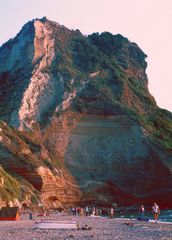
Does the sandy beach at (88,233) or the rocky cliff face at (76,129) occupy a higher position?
the rocky cliff face at (76,129)

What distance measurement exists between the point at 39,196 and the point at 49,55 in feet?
99.1

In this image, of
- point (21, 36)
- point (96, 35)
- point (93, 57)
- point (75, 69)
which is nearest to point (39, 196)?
point (75, 69)

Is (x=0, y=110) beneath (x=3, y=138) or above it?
above

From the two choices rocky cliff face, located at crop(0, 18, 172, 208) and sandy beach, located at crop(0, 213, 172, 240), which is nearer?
sandy beach, located at crop(0, 213, 172, 240)

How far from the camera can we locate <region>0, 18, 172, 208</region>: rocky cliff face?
66.6 metres

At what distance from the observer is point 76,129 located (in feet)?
249

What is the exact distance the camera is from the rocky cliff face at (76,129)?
66562 mm

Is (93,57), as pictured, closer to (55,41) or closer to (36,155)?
(55,41)

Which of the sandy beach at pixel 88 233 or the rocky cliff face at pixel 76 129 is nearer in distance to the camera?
the sandy beach at pixel 88 233

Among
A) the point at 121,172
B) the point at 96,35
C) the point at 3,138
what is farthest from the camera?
the point at 96,35

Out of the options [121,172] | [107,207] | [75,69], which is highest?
[75,69]

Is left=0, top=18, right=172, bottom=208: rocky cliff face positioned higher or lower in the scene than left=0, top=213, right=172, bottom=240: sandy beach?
higher

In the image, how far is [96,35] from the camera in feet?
324

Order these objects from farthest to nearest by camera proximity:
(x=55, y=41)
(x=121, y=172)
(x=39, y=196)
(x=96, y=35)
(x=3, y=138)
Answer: (x=96, y=35)
(x=55, y=41)
(x=121, y=172)
(x=3, y=138)
(x=39, y=196)
